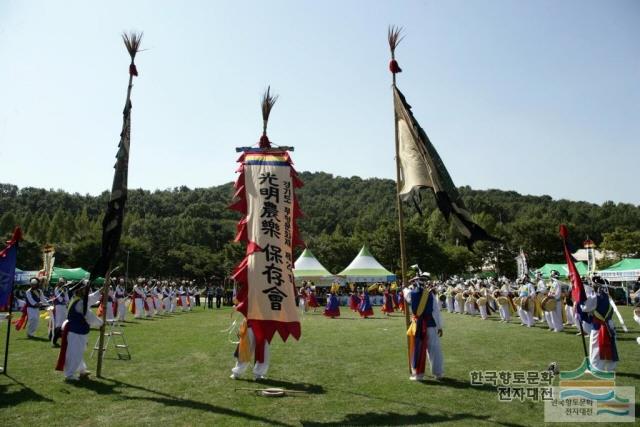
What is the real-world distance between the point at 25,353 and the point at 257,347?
7.95 meters

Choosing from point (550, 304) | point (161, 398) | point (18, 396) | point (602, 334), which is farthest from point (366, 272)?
point (18, 396)

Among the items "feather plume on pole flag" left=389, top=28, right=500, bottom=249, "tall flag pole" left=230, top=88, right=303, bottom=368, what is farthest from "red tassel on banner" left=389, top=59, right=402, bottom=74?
"tall flag pole" left=230, top=88, right=303, bottom=368

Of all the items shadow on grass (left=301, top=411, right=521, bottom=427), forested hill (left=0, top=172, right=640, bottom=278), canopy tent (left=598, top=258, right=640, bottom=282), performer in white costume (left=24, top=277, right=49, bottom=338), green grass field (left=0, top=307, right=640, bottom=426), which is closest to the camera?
shadow on grass (left=301, top=411, right=521, bottom=427)

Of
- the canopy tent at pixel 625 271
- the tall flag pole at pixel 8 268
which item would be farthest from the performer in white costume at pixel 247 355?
the canopy tent at pixel 625 271

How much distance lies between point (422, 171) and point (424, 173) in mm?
72

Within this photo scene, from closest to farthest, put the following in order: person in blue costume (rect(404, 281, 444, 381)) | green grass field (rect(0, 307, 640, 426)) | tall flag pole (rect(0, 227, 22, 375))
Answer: green grass field (rect(0, 307, 640, 426)), person in blue costume (rect(404, 281, 444, 381)), tall flag pole (rect(0, 227, 22, 375))

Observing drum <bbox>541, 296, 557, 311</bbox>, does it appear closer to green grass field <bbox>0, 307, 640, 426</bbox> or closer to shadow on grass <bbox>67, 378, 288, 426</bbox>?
green grass field <bbox>0, 307, 640, 426</bbox>

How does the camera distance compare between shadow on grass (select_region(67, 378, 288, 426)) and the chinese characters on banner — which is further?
the chinese characters on banner

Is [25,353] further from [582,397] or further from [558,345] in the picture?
[558,345]

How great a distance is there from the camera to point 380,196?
121250 millimetres

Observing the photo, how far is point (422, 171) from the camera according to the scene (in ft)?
31.5

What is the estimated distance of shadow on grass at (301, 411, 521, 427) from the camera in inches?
270

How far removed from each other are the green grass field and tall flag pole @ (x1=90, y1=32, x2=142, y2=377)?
1549 mm

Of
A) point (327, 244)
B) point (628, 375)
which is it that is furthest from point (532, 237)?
point (628, 375)
